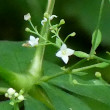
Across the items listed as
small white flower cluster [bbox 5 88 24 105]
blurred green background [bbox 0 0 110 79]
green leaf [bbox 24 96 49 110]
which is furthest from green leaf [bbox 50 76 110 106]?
blurred green background [bbox 0 0 110 79]

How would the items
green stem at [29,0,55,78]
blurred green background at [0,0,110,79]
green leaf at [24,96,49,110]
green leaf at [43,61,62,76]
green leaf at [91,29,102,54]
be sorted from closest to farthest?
green leaf at [91,29,102,54] < green leaf at [24,96,49,110] < green stem at [29,0,55,78] < green leaf at [43,61,62,76] < blurred green background at [0,0,110,79]

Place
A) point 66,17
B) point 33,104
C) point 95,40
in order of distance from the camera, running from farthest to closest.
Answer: point 66,17 < point 33,104 < point 95,40

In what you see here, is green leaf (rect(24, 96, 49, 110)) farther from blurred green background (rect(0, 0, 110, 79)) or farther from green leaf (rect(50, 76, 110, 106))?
blurred green background (rect(0, 0, 110, 79))

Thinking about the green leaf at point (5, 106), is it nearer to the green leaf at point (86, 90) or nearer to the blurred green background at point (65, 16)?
the green leaf at point (86, 90)

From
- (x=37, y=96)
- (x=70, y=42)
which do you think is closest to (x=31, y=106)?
(x=37, y=96)

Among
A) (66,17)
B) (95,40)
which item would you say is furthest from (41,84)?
(66,17)

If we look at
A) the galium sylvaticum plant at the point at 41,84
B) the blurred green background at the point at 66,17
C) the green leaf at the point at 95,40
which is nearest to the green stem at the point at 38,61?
the galium sylvaticum plant at the point at 41,84

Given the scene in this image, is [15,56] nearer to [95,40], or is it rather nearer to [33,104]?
[33,104]
